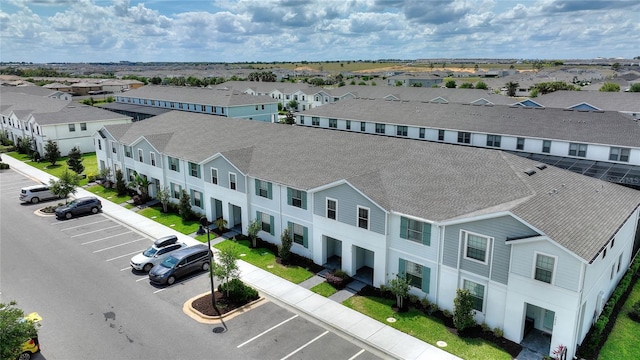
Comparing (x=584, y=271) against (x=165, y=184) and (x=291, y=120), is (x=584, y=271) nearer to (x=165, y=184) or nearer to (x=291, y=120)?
(x=165, y=184)

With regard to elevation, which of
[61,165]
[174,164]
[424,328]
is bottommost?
[424,328]

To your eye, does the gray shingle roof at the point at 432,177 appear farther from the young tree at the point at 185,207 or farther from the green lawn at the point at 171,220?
the green lawn at the point at 171,220

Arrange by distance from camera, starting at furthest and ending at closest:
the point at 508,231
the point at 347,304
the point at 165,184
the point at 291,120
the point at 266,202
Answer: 1. the point at 291,120
2. the point at 165,184
3. the point at 266,202
4. the point at 347,304
5. the point at 508,231

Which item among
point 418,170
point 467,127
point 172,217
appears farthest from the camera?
point 467,127

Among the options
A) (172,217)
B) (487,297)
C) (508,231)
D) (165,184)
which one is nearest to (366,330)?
(487,297)

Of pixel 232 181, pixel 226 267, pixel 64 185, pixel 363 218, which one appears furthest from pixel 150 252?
pixel 64 185

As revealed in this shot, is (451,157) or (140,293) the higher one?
(451,157)

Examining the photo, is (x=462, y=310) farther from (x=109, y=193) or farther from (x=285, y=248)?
(x=109, y=193)
